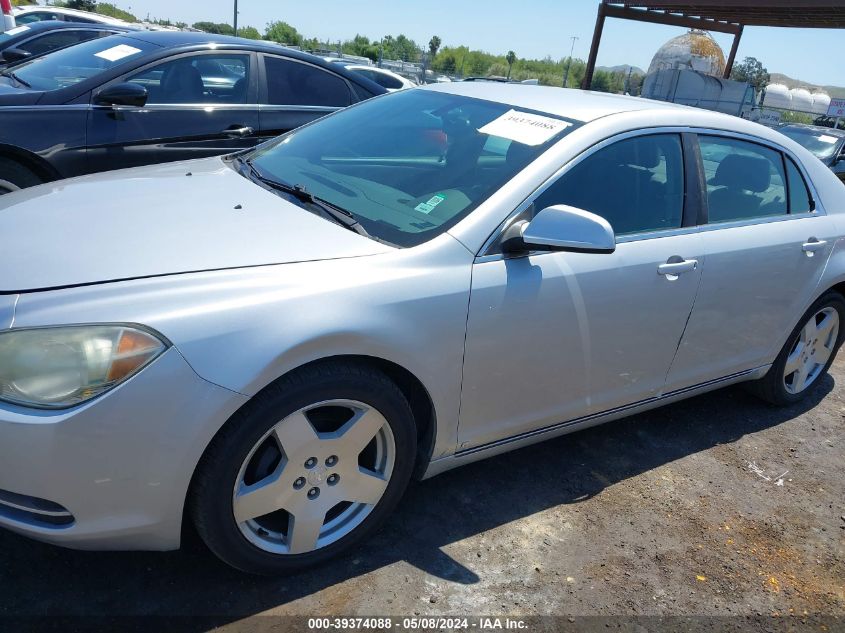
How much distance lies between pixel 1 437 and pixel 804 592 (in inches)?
110

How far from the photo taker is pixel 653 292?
9.11 feet

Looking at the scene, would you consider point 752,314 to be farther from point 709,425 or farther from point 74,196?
point 74,196

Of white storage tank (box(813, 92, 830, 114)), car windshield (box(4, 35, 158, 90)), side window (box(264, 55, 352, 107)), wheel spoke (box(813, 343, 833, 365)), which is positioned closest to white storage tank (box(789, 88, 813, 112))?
white storage tank (box(813, 92, 830, 114))

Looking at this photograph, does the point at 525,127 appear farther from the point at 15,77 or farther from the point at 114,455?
the point at 15,77

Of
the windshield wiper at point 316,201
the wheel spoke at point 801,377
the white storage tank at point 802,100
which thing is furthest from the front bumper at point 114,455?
the white storage tank at point 802,100

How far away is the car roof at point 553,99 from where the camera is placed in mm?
2840

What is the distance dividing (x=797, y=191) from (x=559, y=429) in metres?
1.96

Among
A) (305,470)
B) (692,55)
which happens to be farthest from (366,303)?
(692,55)

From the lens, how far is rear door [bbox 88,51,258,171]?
14.4ft

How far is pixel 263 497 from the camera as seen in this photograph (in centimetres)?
206

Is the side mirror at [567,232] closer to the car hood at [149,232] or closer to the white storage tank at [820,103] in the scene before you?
the car hood at [149,232]

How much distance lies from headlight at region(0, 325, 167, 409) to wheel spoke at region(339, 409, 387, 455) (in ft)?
2.23

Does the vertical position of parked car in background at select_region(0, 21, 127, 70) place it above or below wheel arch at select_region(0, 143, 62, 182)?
above

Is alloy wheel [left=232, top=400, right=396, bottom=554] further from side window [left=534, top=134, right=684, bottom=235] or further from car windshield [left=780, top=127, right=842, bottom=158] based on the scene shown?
car windshield [left=780, top=127, right=842, bottom=158]
